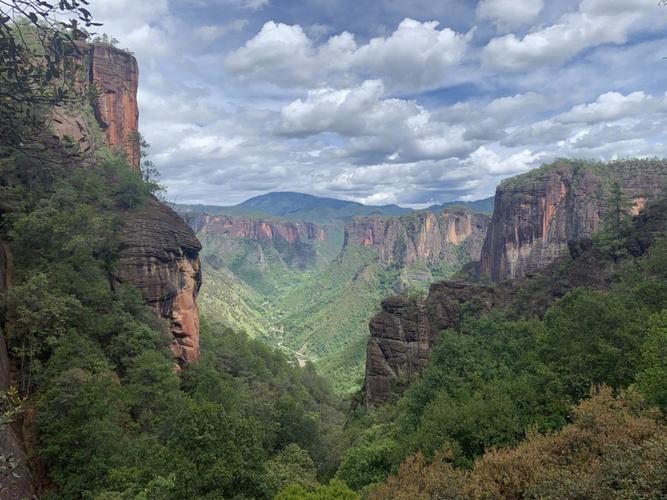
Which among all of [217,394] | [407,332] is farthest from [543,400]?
[407,332]

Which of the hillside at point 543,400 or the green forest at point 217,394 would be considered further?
the hillside at point 543,400

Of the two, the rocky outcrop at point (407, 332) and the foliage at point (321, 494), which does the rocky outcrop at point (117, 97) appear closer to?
the rocky outcrop at point (407, 332)

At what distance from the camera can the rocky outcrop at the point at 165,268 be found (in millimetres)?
40500

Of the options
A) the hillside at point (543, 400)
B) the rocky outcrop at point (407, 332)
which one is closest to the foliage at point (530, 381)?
the hillside at point (543, 400)

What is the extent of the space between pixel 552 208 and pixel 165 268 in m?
106

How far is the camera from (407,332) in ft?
189

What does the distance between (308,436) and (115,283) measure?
71.5ft

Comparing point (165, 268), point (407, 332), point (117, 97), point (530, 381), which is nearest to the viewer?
point (530, 381)

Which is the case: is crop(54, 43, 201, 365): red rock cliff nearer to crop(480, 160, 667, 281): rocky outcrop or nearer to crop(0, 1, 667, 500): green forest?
crop(0, 1, 667, 500): green forest

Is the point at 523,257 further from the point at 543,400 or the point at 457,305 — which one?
the point at 543,400

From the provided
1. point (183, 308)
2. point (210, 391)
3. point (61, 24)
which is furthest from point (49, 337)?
point (61, 24)

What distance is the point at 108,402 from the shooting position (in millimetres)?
25234

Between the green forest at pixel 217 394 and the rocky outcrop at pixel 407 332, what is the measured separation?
793cm

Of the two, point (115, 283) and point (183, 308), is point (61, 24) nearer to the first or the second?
point (115, 283)
